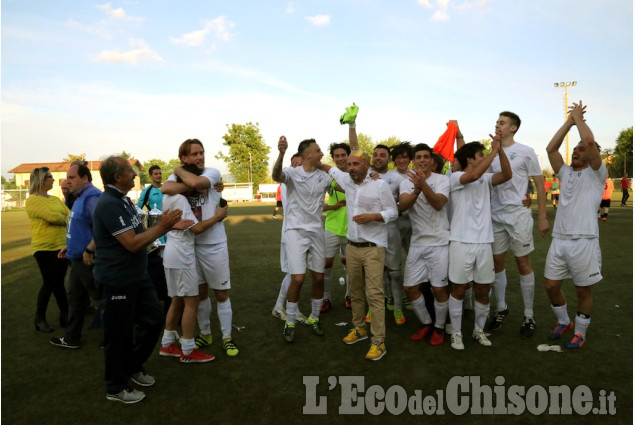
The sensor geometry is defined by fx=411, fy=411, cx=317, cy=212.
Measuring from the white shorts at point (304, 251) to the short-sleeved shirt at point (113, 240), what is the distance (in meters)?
1.99

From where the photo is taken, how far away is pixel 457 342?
15.3ft

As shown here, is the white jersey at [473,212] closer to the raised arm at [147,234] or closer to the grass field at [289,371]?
the grass field at [289,371]

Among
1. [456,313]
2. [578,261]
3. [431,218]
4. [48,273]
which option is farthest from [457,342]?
[48,273]

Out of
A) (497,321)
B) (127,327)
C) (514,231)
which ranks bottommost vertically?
(497,321)

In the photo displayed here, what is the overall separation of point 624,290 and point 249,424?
655 centimetres

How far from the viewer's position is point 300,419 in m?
3.35

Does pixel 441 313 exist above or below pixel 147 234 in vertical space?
below

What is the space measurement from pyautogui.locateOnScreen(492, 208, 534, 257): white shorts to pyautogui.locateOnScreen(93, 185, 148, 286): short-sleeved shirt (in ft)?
13.6

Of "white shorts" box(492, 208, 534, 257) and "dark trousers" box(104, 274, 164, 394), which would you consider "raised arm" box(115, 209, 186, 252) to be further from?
"white shorts" box(492, 208, 534, 257)

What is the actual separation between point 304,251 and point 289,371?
1479 millimetres

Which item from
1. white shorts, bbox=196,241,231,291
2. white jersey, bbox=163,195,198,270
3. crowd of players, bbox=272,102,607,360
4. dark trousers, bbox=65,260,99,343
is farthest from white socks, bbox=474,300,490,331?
dark trousers, bbox=65,260,99,343

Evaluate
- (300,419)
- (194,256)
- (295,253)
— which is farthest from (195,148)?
(300,419)

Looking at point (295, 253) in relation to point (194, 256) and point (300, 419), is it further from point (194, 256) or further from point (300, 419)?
point (300, 419)

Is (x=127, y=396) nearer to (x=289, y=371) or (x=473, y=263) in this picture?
(x=289, y=371)
